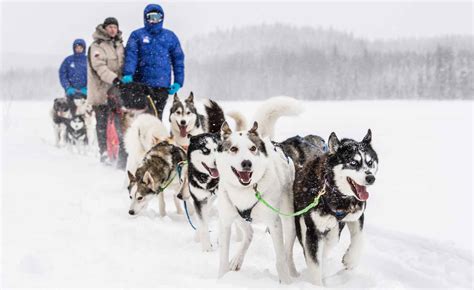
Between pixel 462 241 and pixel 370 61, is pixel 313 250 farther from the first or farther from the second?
pixel 370 61

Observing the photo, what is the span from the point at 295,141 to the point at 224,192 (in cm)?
90

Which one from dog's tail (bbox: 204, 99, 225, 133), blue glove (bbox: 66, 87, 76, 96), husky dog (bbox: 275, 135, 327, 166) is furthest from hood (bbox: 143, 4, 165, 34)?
blue glove (bbox: 66, 87, 76, 96)

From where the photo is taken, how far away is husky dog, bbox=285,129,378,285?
2.60 m

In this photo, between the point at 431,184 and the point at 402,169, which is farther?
the point at 402,169

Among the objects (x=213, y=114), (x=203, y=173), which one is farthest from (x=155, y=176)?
(x=203, y=173)

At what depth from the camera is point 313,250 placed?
110 inches

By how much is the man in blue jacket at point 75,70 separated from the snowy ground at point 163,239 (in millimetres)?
3238

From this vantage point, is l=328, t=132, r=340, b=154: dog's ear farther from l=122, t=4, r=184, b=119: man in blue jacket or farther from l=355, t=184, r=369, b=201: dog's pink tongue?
l=122, t=4, r=184, b=119: man in blue jacket

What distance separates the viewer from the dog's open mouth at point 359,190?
102 inches

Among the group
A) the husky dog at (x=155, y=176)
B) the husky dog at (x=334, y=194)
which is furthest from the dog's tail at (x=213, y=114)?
the husky dog at (x=334, y=194)

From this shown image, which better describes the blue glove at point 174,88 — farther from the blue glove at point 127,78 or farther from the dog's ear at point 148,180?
the dog's ear at point 148,180

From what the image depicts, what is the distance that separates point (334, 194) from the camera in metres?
2.69

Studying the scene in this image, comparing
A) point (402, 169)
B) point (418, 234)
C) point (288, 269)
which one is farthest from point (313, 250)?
point (402, 169)

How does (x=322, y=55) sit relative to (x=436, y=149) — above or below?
above
